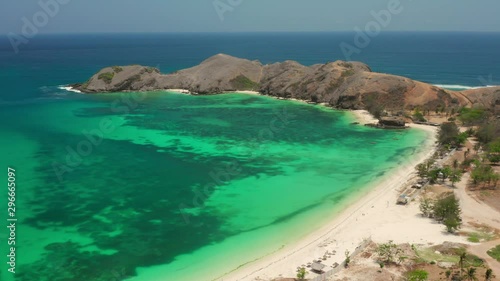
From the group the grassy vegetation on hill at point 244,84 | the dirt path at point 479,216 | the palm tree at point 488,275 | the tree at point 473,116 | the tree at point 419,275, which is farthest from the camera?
the grassy vegetation on hill at point 244,84

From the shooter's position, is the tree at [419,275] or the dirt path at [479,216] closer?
the tree at [419,275]

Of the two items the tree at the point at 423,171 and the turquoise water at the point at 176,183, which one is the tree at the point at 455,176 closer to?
the tree at the point at 423,171

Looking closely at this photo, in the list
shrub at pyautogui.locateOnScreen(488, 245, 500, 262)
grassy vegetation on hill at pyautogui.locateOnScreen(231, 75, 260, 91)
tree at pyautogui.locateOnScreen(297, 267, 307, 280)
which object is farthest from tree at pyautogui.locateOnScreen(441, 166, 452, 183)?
grassy vegetation on hill at pyautogui.locateOnScreen(231, 75, 260, 91)

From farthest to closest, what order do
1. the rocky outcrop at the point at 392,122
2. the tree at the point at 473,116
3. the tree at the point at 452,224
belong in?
the rocky outcrop at the point at 392,122 < the tree at the point at 473,116 < the tree at the point at 452,224

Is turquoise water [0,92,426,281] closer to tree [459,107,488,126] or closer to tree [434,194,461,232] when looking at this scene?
tree [434,194,461,232]

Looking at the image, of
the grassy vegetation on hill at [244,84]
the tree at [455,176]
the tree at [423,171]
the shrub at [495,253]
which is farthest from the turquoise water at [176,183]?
the grassy vegetation on hill at [244,84]

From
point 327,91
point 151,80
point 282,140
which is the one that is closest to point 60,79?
point 151,80
